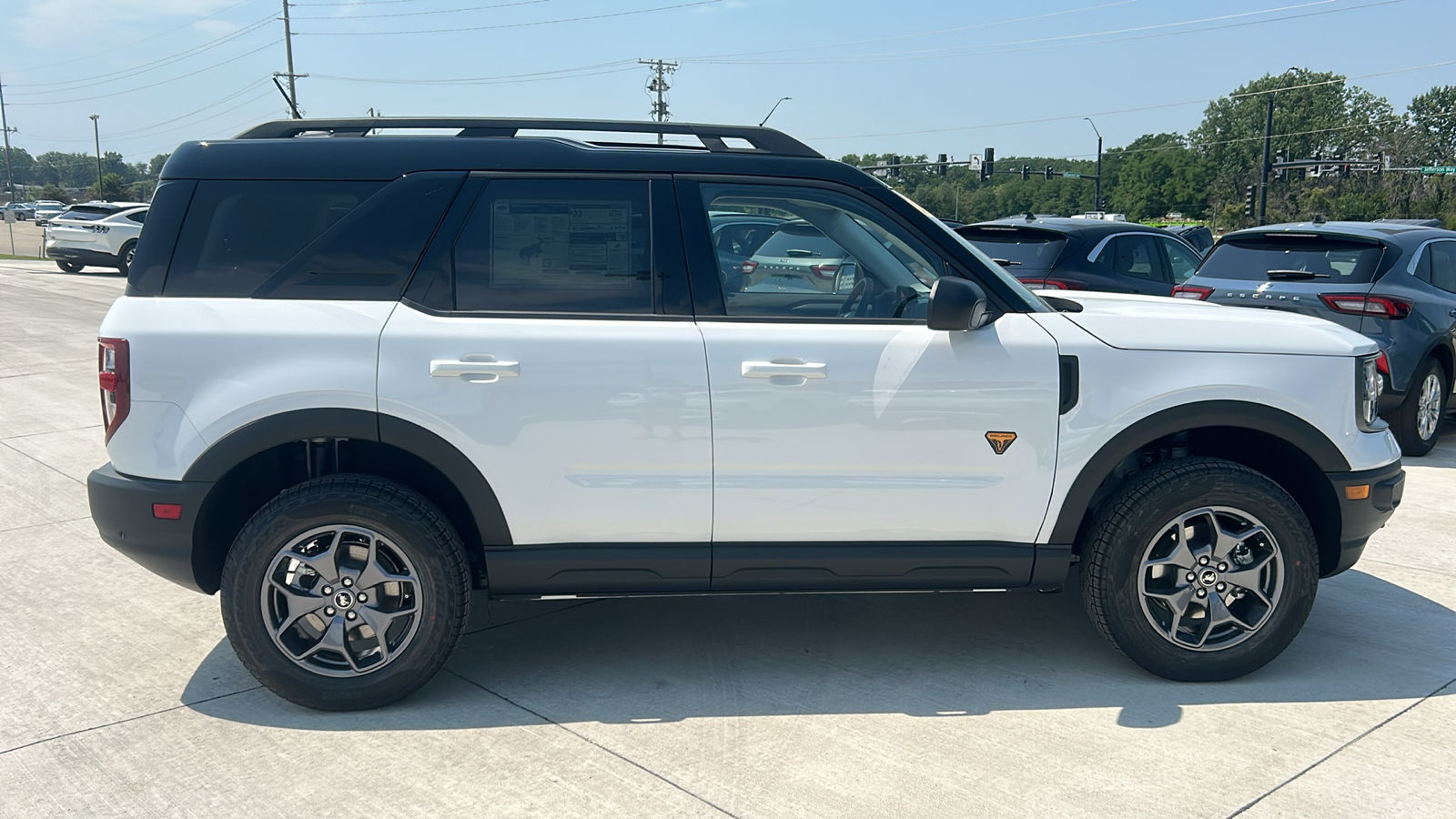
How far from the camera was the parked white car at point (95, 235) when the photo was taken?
2284 centimetres

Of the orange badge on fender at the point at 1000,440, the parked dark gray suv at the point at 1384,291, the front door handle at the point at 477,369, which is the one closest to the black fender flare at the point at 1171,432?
the orange badge on fender at the point at 1000,440

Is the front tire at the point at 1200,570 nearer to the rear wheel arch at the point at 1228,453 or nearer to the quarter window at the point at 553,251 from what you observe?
the rear wheel arch at the point at 1228,453

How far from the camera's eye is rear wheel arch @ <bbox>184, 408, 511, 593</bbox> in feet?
11.7

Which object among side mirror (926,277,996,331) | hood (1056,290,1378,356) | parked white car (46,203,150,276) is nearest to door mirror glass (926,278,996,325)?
side mirror (926,277,996,331)

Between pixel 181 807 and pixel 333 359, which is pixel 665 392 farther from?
pixel 181 807

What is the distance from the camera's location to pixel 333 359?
3551mm

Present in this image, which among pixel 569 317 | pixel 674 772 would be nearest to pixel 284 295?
pixel 569 317

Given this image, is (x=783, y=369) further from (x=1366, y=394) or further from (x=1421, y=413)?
(x=1421, y=413)

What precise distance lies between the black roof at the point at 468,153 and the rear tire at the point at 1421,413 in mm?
5999

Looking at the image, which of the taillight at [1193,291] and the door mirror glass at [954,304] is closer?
the door mirror glass at [954,304]

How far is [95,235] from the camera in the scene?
2300 cm

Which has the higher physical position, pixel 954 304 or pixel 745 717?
pixel 954 304

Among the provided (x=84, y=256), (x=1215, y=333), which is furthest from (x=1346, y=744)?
(x=84, y=256)

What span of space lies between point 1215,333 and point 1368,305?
481 cm
